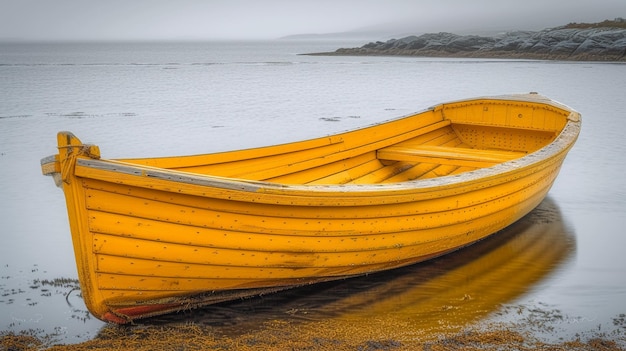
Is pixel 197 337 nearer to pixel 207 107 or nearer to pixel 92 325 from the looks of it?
pixel 92 325

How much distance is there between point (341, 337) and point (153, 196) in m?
1.84

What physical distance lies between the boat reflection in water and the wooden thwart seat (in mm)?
1027

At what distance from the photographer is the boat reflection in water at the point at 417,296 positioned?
5.55 m

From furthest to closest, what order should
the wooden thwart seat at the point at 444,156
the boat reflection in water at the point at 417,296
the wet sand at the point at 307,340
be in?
1. the wooden thwart seat at the point at 444,156
2. the boat reflection in water at the point at 417,296
3. the wet sand at the point at 307,340

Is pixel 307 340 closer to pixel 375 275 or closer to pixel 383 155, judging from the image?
pixel 375 275

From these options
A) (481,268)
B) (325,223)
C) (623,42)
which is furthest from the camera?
(623,42)

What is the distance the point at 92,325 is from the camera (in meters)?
5.46

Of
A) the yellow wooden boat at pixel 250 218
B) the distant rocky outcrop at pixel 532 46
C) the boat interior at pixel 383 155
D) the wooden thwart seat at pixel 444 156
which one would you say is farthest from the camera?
the distant rocky outcrop at pixel 532 46

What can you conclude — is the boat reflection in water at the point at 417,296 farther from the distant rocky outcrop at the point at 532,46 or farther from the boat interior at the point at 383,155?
the distant rocky outcrop at the point at 532,46

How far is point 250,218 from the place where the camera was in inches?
204

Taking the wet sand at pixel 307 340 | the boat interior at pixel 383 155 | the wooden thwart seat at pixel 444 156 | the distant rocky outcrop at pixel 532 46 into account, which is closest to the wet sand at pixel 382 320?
the wet sand at pixel 307 340

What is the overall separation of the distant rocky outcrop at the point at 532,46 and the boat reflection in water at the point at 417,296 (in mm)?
55160

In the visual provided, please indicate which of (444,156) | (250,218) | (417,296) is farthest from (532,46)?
(250,218)

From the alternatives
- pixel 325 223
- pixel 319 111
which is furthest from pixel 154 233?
pixel 319 111
